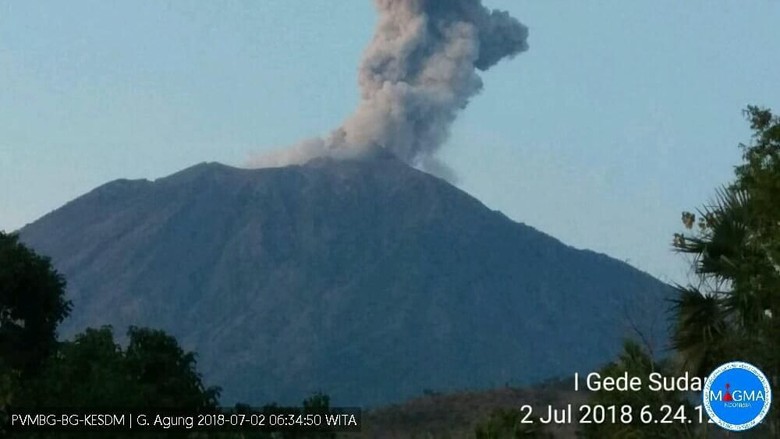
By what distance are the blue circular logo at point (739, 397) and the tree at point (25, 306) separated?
43.8 feet

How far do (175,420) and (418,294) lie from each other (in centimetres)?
15715

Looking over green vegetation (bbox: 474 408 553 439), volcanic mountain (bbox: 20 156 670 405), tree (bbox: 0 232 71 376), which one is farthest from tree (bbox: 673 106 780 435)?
volcanic mountain (bbox: 20 156 670 405)

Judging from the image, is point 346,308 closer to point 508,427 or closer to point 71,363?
point 508,427

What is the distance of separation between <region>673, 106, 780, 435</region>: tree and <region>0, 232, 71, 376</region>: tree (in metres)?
12.3

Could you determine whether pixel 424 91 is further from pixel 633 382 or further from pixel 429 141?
pixel 633 382

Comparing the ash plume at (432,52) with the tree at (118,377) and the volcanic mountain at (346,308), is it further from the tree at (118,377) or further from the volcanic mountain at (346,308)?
the tree at (118,377)

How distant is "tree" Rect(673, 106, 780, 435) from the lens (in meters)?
15.4

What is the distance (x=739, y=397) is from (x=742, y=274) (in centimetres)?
157

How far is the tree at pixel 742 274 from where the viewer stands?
15.4m

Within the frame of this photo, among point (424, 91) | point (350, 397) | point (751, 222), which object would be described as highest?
point (424, 91)

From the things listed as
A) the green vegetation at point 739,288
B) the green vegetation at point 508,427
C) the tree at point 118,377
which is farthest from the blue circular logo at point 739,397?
the tree at point 118,377

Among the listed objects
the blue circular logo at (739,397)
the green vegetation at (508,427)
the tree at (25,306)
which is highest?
the tree at (25,306)

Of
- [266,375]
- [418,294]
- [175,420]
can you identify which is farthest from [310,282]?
[175,420]

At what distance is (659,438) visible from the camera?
17.7 metres
